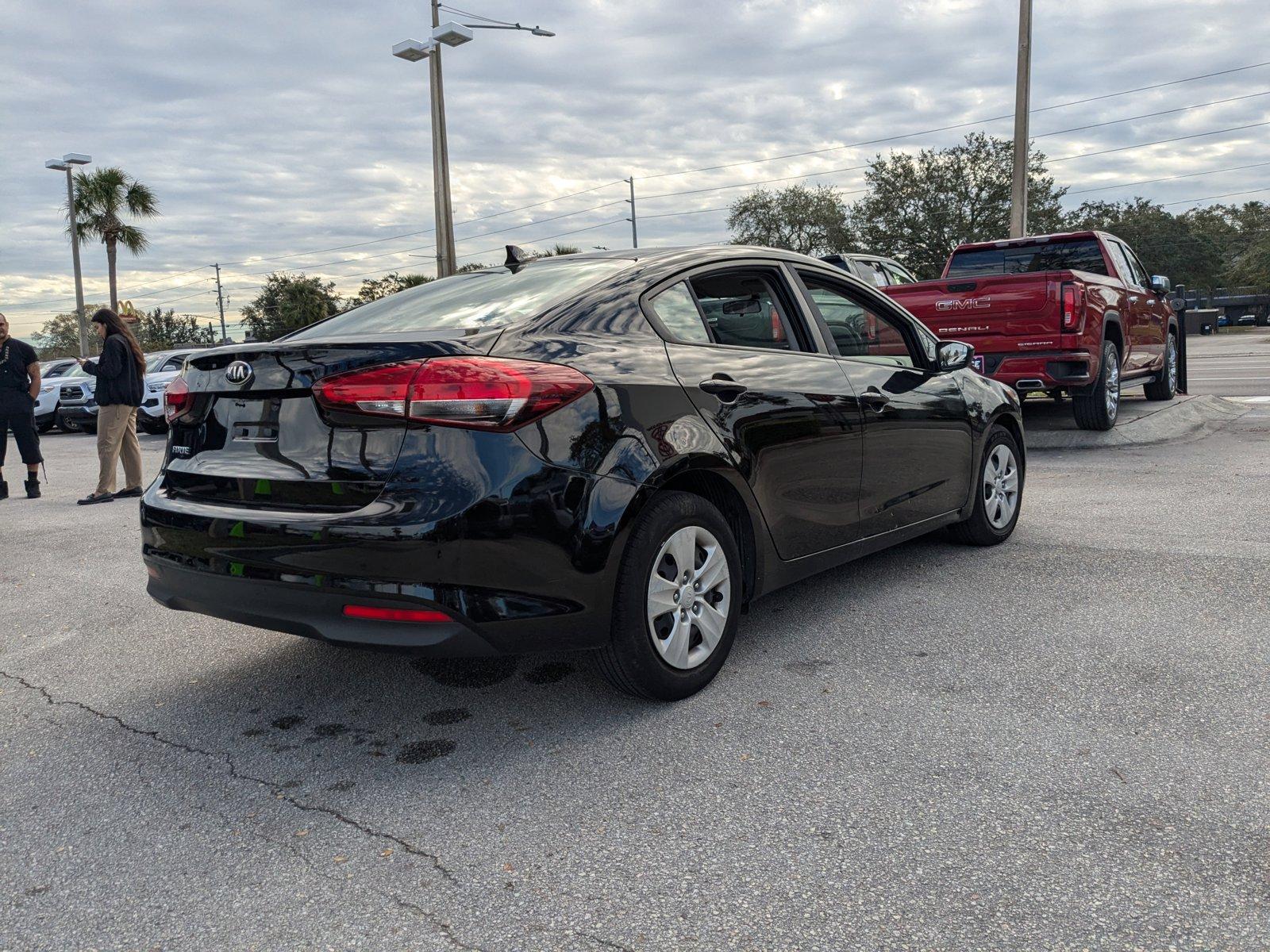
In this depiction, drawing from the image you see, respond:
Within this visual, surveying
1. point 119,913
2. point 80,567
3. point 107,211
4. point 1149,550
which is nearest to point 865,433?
point 1149,550

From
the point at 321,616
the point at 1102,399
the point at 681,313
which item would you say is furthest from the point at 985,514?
the point at 1102,399

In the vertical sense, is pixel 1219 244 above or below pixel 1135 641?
above

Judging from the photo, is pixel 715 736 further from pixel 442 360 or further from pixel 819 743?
pixel 442 360

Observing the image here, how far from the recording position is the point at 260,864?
8.36 feet

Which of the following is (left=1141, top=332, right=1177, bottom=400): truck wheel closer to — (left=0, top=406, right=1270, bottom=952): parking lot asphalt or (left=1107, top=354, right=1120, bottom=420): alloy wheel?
(left=1107, top=354, right=1120, bottom=420): alloy wheel

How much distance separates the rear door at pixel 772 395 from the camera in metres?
3.68

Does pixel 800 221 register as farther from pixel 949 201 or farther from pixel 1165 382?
pixel 1165 382

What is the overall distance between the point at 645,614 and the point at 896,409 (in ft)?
6.43

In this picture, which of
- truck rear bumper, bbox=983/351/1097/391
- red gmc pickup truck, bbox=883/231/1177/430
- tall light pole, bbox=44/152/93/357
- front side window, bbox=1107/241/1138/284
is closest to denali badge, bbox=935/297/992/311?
red gmc pickup truck, bbox=883/231/1177/430

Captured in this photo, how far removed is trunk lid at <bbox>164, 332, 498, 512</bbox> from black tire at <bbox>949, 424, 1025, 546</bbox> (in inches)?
129

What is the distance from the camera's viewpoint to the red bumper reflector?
2930 millimetres

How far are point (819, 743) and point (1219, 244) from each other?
295 ft

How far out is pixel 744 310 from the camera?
13.5 feet

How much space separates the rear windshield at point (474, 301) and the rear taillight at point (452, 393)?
0.30m
